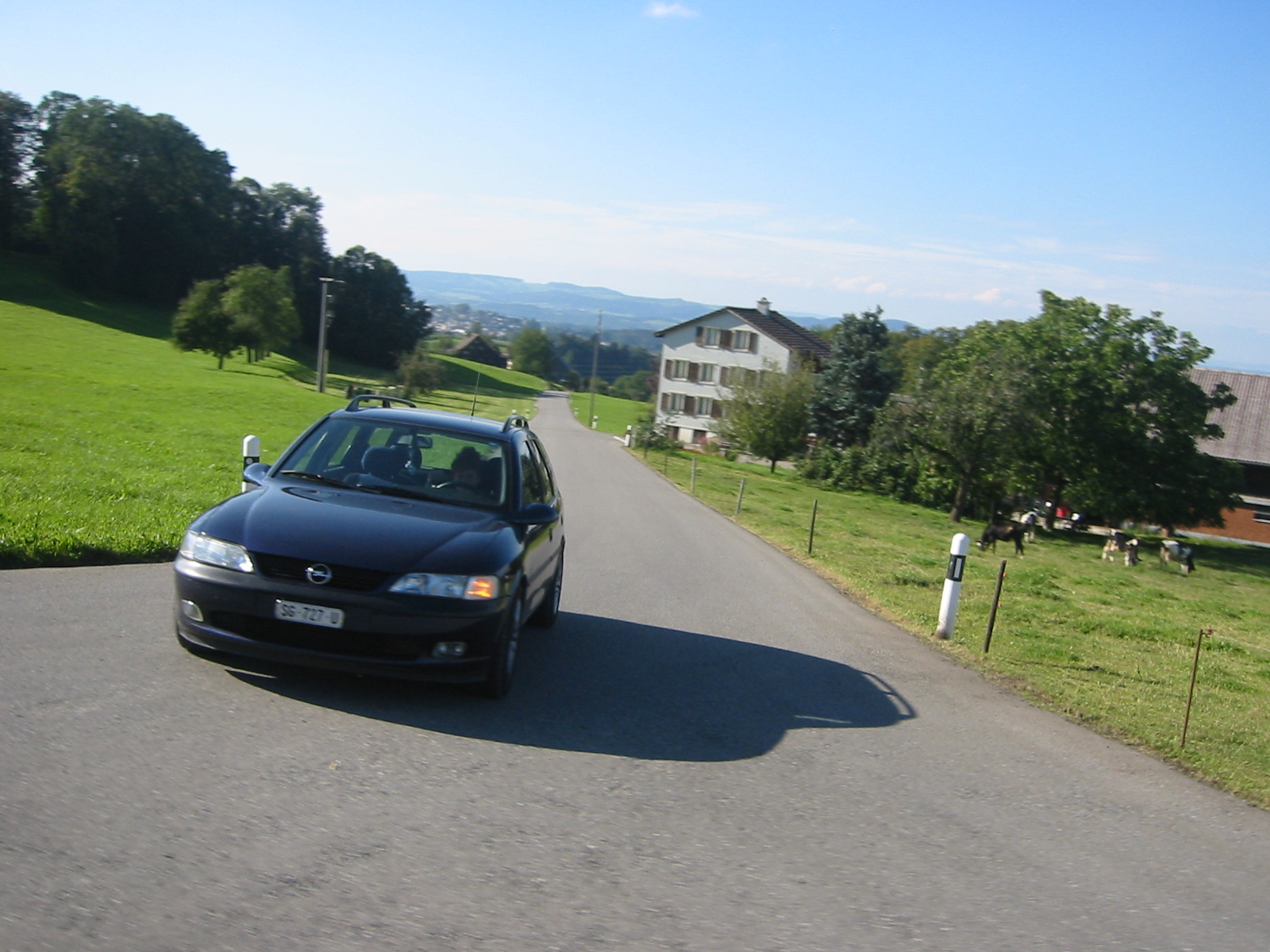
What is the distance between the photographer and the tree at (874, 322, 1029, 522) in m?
39.0

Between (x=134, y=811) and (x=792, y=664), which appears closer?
(x=134, y=811)

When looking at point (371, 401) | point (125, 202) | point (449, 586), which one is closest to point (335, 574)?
point (449, 586)

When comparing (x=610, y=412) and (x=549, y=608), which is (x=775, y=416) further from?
(x=549, y=608)

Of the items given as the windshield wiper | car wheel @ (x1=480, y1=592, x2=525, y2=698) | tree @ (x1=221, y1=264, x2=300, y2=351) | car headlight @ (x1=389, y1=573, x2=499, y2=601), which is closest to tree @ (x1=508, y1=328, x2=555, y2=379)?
tree @ (x1=221, y1=264, x2=300, y2=351)

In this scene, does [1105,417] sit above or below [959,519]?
above

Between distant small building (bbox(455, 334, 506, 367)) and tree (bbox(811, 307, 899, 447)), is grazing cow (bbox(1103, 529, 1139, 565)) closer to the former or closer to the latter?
tree (bbox(811, 307, 899, 447))

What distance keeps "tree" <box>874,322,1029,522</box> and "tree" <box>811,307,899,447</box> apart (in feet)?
51.4

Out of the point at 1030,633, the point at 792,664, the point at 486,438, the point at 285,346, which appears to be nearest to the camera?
the point at 486,438

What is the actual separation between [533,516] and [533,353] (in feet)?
543

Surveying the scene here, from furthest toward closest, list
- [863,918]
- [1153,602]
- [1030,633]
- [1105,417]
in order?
1. [1105,417]
2. [1153,602]
3. [1030,633]
4. [863,918]

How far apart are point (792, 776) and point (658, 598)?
552 cm

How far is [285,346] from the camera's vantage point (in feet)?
239

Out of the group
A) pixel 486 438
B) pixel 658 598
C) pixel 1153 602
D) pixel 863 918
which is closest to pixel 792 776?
pixel 863 918

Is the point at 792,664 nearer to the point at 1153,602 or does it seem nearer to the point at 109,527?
the point at 109,527
